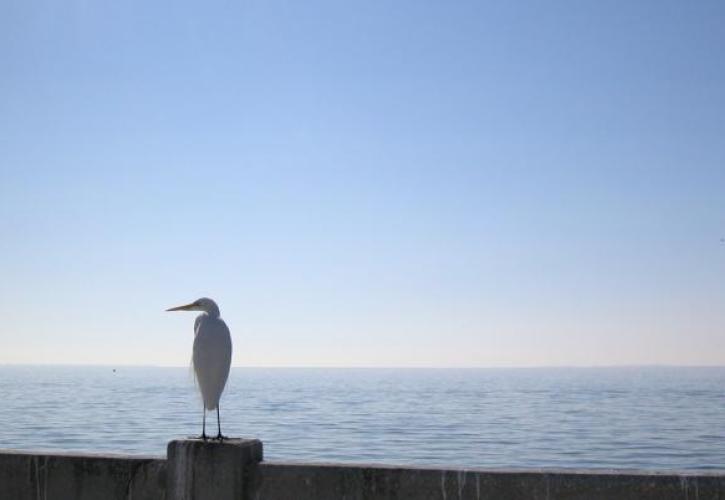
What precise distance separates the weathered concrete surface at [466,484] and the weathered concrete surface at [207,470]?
17 cm

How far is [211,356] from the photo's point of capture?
6.68 metres

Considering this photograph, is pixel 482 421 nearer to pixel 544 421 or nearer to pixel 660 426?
pixel 544 421

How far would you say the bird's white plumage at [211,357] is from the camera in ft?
21.9

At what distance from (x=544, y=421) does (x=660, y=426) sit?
566 centimetres

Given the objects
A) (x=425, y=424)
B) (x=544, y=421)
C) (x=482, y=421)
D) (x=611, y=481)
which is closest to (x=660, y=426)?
(x=544, y=421)

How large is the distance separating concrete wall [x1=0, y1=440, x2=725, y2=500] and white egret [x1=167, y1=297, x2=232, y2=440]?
887mm

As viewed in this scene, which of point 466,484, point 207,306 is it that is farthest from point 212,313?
point 466,484

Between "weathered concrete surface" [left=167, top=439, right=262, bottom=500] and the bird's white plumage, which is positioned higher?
the bird's white plumage

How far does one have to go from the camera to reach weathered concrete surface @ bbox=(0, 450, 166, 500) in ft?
19.4

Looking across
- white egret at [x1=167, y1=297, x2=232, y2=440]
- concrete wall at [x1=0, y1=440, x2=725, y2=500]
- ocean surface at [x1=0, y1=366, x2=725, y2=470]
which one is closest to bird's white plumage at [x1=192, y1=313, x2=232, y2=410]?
white egret at [x1=167, y1=297, x2=232, y2=440]

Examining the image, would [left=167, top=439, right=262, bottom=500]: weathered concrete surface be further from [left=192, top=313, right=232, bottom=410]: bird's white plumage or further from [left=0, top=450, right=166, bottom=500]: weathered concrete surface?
[left=192, top=313, right=232, bottom=410]: bird's white plumage

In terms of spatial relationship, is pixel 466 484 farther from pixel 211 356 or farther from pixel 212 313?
pixel 212 313

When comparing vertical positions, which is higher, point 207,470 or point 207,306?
point 207,306

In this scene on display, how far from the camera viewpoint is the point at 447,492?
18.0 feet
